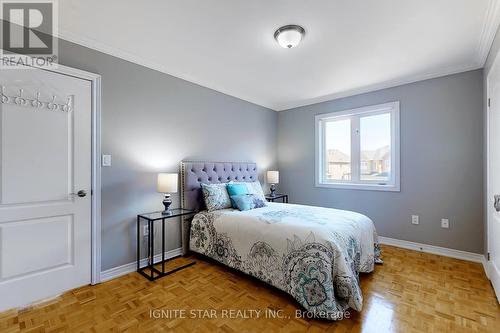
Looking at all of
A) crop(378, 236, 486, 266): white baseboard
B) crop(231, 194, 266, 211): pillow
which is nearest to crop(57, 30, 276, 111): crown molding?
crop(231, 194, 266, 211): pillow

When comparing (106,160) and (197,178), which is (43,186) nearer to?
(106,160)

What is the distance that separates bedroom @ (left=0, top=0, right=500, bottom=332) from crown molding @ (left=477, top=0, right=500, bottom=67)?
2cm

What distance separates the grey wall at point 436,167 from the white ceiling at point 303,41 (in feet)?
0.87

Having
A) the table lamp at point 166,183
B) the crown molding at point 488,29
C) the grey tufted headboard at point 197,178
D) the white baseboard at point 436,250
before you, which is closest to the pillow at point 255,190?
the grey tufted headboard at point 197,178

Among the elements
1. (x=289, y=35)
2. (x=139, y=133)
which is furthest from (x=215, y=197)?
(x=289, y=35)

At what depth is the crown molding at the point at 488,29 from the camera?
1789mm

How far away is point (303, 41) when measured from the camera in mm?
2287

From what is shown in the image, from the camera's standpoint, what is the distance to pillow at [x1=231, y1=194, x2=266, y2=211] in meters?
2.91

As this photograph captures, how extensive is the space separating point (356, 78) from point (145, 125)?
289cm

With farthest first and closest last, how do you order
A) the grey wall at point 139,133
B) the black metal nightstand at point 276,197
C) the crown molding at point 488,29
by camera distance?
the black metal nightstand at point 276,197, the grey wall at point 139,133, the crown molding at point 488,29

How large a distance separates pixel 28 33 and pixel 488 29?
13.4 feet

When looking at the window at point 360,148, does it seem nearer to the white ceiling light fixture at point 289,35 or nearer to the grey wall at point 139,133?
the grey wall at point 139,133

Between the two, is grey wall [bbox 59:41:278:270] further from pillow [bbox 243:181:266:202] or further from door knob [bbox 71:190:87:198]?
pillow [bbox 243:181:266:202]

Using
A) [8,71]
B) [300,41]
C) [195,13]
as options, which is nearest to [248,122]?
[300,41]
